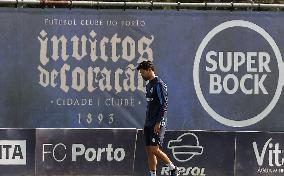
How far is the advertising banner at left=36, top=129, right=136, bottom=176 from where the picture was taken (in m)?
10.8

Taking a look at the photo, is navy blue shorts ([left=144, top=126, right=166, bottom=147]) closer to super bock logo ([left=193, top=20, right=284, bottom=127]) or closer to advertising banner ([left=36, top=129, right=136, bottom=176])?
advertising banner ([left=36, top=129, right=136, bottom=176])

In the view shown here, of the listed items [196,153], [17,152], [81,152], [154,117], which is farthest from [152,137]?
[17,152]

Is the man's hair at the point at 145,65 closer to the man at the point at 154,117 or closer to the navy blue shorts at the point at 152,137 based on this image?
the man at the point at 154,117

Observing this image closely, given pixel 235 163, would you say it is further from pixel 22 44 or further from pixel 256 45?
pixel 22 44

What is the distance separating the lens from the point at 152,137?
1017 cm

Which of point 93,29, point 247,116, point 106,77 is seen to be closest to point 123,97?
point 106,77

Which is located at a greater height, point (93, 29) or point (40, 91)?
point (93, 29)

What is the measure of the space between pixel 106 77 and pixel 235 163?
2.34 metres

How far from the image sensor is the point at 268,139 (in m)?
11.0

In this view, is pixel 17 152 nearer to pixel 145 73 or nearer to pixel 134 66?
pixel 134 66

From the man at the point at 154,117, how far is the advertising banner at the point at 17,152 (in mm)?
1756

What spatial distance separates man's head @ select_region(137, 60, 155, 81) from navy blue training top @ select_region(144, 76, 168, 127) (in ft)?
0.30

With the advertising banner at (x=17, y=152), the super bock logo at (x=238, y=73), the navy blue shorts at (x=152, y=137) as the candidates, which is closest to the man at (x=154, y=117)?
the navy blue shorts at (x=152, y=137)

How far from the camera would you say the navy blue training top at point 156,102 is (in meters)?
10.1
